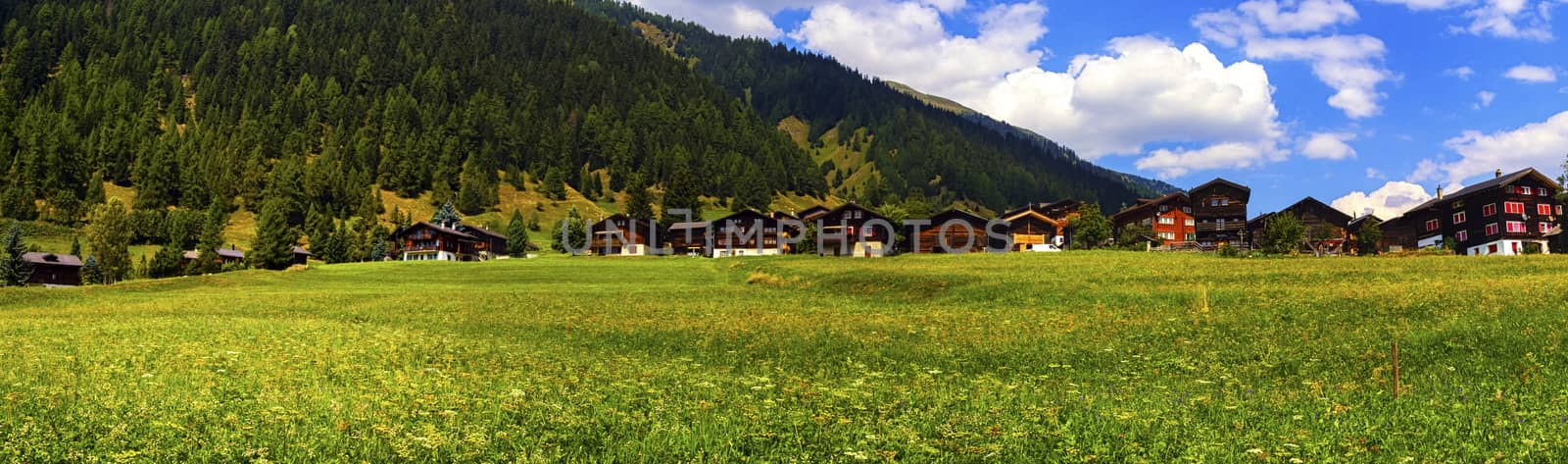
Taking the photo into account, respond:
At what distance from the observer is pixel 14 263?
98.2 metres

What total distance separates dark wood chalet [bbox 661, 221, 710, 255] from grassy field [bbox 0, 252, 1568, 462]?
9312cm

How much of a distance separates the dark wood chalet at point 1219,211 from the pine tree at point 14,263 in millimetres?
159171

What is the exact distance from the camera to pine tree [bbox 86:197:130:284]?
107 meters

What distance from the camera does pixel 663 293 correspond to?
52.3 metres

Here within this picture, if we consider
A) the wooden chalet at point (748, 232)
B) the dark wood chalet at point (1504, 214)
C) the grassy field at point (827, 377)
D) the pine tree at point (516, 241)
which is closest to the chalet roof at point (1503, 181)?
the dark wood chalet at point (1504, 214)

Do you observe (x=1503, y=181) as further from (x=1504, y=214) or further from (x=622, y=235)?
(x=622, y=235)

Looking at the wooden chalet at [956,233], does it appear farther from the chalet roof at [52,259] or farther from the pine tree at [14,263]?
the chalet roof at [52,259]

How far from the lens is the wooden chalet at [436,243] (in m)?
137

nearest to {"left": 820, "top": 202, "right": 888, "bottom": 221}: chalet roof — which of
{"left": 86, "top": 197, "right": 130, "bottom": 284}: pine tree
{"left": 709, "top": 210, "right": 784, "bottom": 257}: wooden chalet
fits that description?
{"left": 709, "top": 210, "right": 784, "bottom": 257}: wooden chalet

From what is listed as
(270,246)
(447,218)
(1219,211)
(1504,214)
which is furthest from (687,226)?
(1504,214)

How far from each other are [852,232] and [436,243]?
6866 centimetres

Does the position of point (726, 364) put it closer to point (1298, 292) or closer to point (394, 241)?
point (1298, 292)

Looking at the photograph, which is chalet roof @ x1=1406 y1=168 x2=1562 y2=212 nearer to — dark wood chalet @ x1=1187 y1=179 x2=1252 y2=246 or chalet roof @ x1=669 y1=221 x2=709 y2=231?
dark wood chalet @ x1=1187 y1=179 x2=1252 y2=246

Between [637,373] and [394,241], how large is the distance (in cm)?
13945
